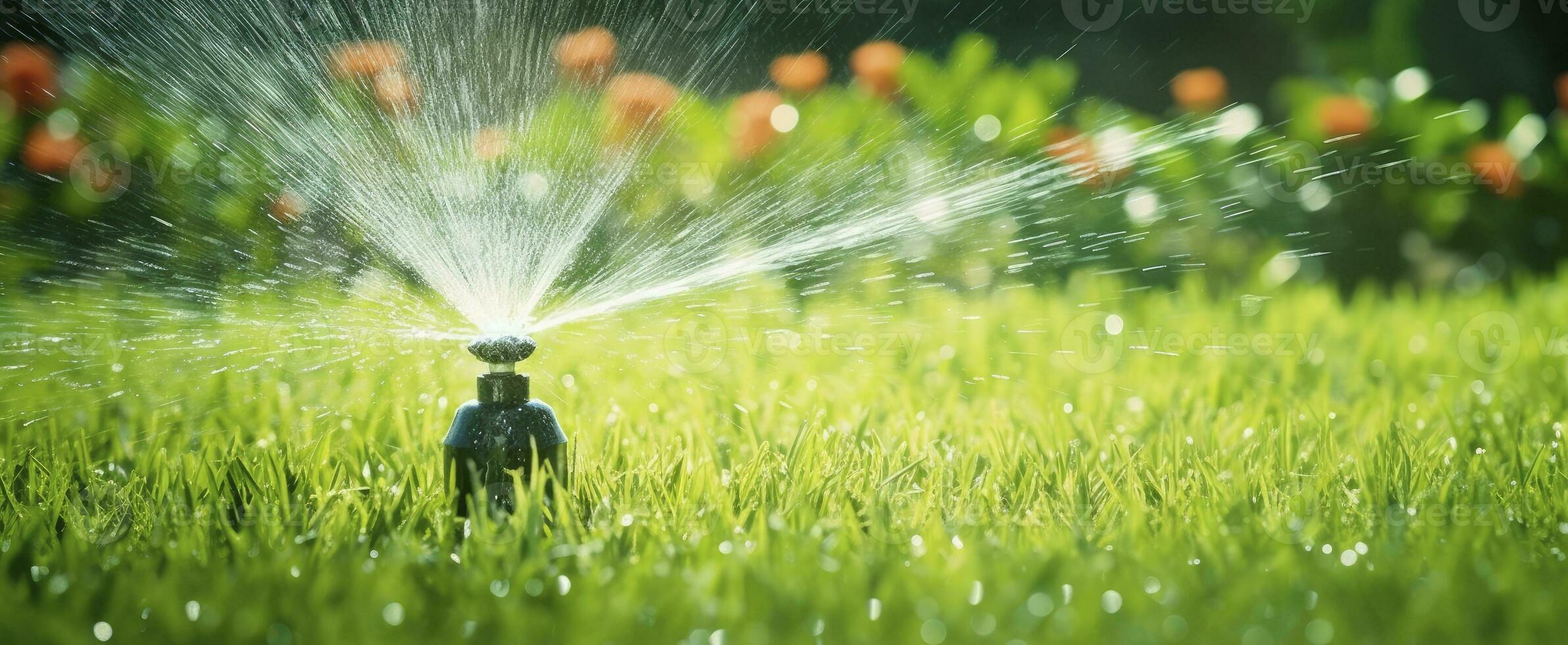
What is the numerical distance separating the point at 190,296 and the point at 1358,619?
11.7 feet

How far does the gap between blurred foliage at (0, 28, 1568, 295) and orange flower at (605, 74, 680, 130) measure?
6 centimetres

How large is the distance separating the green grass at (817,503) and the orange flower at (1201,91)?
5.71ft


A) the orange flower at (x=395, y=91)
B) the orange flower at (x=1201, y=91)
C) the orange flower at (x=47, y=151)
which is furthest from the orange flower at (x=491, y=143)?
the orange flower at (x=1201, y=91)

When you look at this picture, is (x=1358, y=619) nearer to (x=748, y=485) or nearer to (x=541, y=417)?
(x=748, y=485)

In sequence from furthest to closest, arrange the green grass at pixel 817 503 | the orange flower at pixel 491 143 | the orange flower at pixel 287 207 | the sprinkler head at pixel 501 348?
the orange flower at pixel 287 207, the orange flower at pixel 491 143, the sprinkler head at pixel 501 348, the green grass at pixel 817 503

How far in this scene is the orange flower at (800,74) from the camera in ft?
14.6

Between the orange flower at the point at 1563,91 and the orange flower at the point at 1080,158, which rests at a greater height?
the orange flower at the point at 1563,91

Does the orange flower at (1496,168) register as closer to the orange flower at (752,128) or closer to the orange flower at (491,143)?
the orange flower at (752,128)

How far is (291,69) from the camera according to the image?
3.63m

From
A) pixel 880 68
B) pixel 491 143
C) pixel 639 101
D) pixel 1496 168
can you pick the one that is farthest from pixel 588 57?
pixel 1496 168

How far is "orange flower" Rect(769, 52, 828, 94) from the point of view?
4.45 m

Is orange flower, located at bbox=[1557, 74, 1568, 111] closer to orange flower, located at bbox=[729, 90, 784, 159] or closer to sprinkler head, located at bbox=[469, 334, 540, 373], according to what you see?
orange flower, located at bbox=[729, 90, 784, 159]

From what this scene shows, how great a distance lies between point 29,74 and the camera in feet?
13.2

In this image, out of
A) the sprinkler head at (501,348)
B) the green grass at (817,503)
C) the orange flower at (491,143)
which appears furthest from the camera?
the orange flower at (491,143)
